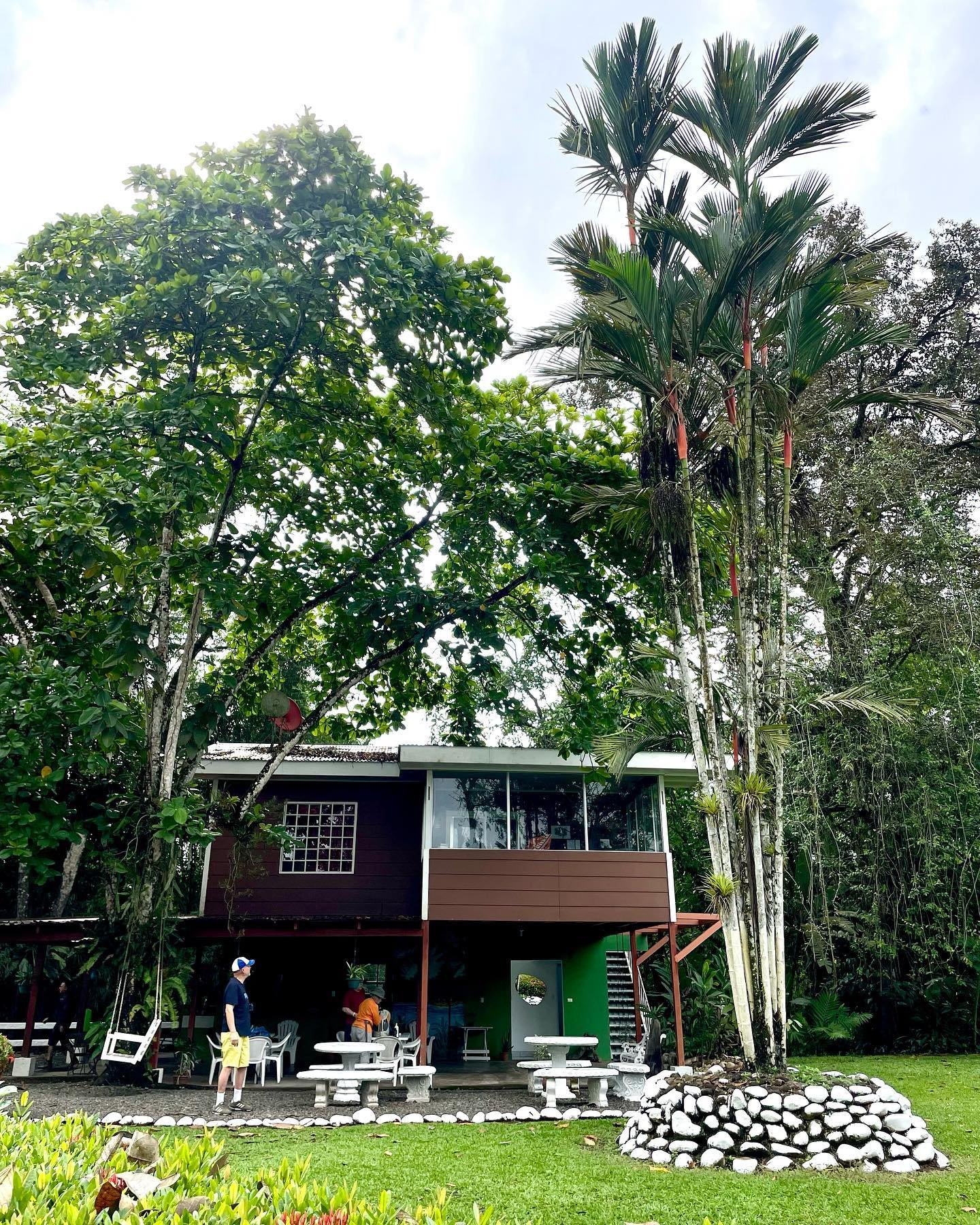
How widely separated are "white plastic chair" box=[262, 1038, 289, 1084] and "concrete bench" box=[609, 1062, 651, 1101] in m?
4.56

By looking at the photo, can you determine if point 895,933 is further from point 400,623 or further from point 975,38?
point 975,38

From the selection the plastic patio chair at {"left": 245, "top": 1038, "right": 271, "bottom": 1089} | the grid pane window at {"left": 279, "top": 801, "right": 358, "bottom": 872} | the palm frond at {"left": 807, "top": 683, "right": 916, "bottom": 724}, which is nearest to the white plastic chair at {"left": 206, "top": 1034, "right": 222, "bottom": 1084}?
the plastic patio chair at {"left": 245, "top": 1038, "right": 271, "bottom": 1089}

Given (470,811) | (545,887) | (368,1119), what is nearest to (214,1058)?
(368,1119)

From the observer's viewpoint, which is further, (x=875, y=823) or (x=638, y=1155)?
(x=875, y=823)

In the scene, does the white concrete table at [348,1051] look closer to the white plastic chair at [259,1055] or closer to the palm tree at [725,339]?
the white plastic chair at [259,1055]

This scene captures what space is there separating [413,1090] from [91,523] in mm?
6892

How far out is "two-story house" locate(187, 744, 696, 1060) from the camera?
498 inches

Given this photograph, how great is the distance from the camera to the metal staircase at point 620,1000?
15.3m

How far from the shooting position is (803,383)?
8.29 metres

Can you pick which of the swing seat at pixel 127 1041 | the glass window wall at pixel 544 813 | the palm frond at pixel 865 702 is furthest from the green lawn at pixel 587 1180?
the glass window wall at pixel 544 813

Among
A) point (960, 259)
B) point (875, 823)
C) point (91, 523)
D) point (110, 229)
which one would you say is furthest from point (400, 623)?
point (960, 259)

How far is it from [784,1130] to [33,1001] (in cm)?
1019

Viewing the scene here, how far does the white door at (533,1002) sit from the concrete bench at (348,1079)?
261 inches

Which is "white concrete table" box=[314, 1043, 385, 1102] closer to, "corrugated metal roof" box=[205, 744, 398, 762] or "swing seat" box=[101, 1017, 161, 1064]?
"swing seat" box=[101, 1017, 161, 1064]
